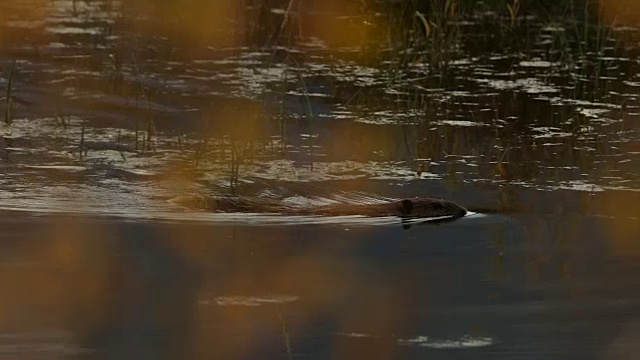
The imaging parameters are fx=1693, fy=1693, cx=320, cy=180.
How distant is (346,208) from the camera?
6789 millimetres

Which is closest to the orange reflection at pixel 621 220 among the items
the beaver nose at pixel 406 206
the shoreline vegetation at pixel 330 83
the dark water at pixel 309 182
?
the dark water at pixel 309 182

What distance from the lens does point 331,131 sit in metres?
8.55

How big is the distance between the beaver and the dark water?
100mm

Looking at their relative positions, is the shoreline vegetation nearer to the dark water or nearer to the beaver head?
the dark water

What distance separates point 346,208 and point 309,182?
2.15 ft

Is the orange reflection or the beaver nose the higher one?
the beaver nose

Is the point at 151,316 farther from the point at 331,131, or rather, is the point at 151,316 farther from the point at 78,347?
the point at 331,131

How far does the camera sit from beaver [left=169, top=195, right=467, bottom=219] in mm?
6652

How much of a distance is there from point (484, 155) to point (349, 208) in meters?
1.33

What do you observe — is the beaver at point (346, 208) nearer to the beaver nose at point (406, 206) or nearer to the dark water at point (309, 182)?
the beaver nose at point (406, 206)

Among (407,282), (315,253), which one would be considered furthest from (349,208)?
(407,282)

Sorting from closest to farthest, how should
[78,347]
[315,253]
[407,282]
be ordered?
[78,347] → [407,282] → [315,253]

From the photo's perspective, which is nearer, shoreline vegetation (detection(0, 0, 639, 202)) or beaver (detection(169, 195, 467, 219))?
beaver (detection(169, 195, 467, 219))

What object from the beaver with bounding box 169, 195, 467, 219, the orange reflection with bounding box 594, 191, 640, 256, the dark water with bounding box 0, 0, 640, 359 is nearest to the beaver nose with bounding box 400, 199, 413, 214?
the beaver with bounding box 169, 195, 467, 219
